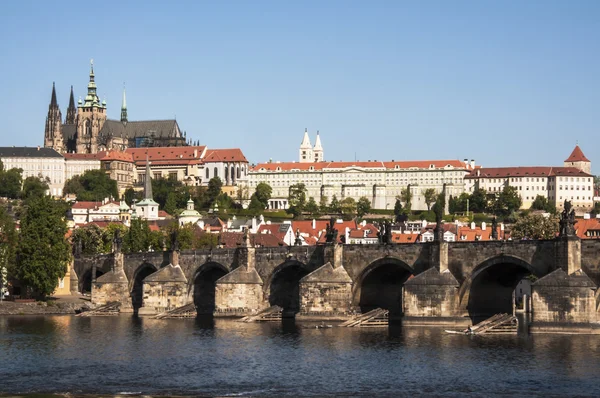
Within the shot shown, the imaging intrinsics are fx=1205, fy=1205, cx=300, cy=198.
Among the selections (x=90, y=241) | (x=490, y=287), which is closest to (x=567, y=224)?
(x=490, y=287)

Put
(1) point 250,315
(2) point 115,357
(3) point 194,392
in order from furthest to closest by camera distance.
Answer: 1. (1) point 250,315
2. (2) point 115,357
3. (3) point 194,392

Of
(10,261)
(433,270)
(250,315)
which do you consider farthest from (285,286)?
(10,261)

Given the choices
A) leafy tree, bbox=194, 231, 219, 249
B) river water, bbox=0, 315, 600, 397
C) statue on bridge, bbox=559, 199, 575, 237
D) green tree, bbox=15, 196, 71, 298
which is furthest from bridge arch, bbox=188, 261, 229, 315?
leafy tree, bbox=194, 231, 219, 249

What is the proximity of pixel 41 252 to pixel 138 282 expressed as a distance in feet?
30.5

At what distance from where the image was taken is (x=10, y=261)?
93625mm

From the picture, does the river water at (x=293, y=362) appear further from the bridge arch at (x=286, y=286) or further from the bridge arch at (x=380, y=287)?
the bridge arch at (x=286, y=286)

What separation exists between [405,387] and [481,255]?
65.2ft

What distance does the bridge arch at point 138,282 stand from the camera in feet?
318

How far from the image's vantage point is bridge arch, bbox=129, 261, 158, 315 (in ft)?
318

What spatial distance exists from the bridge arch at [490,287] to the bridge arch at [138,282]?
32.8 meters

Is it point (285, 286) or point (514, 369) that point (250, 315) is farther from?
point (514, 369)

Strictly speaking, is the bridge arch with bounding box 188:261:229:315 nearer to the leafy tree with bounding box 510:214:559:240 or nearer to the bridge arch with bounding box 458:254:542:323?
the bridge arch with bounding box 458:254:542:323

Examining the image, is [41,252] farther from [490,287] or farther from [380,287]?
[490,287]

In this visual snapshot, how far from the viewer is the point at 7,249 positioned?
307 feet
